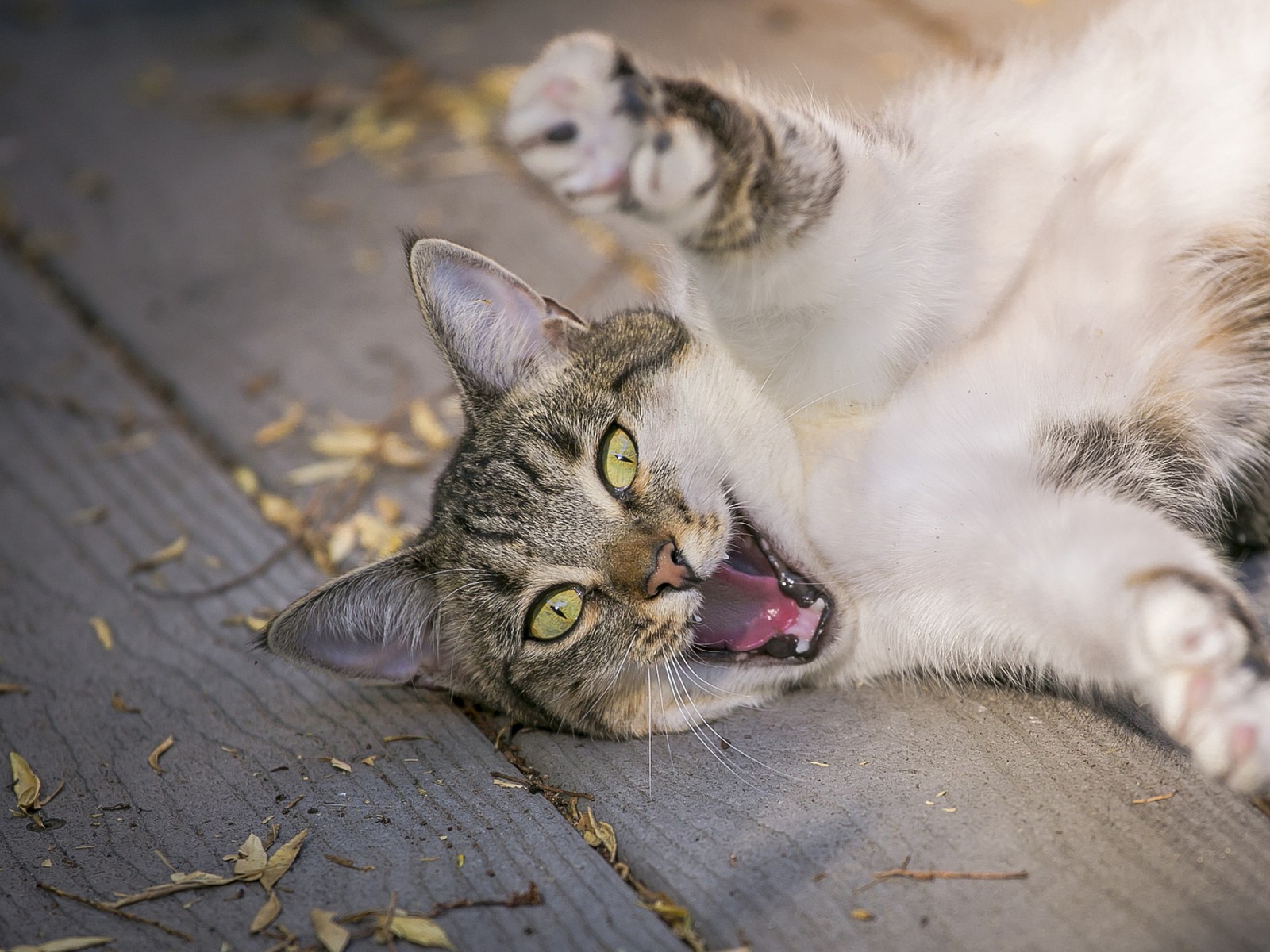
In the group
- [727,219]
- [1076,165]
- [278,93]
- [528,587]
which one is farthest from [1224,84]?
[278,93]

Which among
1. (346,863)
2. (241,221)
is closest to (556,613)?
(346,863)

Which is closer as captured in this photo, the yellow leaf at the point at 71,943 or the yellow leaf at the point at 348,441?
the yellow leaf at the point at 71,943

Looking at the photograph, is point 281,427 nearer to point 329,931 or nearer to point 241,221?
point 241,221

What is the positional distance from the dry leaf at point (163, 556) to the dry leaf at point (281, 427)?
14.7 inches

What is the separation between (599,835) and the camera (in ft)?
5.51

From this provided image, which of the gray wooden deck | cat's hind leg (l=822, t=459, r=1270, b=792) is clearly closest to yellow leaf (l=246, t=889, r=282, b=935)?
the gray wooden deck

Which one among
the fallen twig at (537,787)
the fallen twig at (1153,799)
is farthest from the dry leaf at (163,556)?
the fallen twig at (1153,799)

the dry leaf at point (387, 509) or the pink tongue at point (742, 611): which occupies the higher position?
the pink tongue at point (742, 611)

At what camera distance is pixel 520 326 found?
2.15m

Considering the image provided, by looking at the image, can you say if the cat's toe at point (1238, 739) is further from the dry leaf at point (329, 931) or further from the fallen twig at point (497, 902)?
the dry leaf at point (329, 931)

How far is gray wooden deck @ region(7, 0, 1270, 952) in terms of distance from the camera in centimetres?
151

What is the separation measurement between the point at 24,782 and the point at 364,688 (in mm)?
593

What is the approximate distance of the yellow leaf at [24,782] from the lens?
1814 millimetres

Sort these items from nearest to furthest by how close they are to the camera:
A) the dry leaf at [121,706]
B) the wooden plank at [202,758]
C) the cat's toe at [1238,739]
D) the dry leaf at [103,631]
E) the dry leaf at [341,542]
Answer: the cat's toe at [1238,739] → the wooden plank at [202,758] → the dry leaf at [121,706] → the dry leaf at [103,631] → the dry leaf at [341,542]
